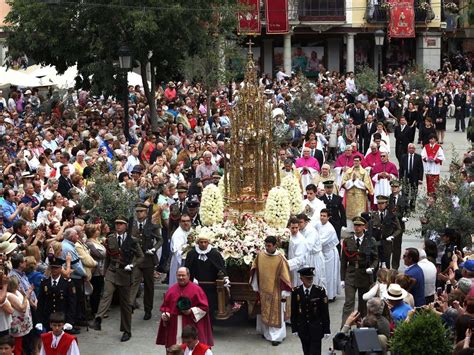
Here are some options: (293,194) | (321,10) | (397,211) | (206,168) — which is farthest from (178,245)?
(321,10)

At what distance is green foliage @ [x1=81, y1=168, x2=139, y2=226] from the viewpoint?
17547 mm

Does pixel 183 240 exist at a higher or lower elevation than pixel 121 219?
lower

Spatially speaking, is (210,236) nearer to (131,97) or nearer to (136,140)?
(136,140)

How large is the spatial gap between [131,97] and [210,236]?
20.7 meters

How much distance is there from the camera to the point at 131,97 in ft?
120

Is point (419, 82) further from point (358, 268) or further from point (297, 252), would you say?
point (358, 268)

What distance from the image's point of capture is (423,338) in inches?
420

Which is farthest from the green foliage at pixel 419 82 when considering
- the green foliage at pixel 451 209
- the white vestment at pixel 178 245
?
the white vestment at pixel 178 245

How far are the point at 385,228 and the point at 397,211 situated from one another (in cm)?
70

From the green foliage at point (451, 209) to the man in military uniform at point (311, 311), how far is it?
12.4 feet

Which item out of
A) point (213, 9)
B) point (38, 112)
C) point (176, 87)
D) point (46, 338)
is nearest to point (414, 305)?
point (46, 338)

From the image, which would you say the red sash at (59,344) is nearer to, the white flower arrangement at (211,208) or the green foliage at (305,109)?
the white flower arrangement at (211,208)

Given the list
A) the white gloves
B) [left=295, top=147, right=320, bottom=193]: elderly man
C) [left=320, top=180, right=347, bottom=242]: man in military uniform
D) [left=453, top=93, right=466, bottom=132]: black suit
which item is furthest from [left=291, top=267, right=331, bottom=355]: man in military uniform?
[left=453, top=93, right=466, bottom=132]: black suit

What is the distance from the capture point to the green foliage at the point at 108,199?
1755 cm
